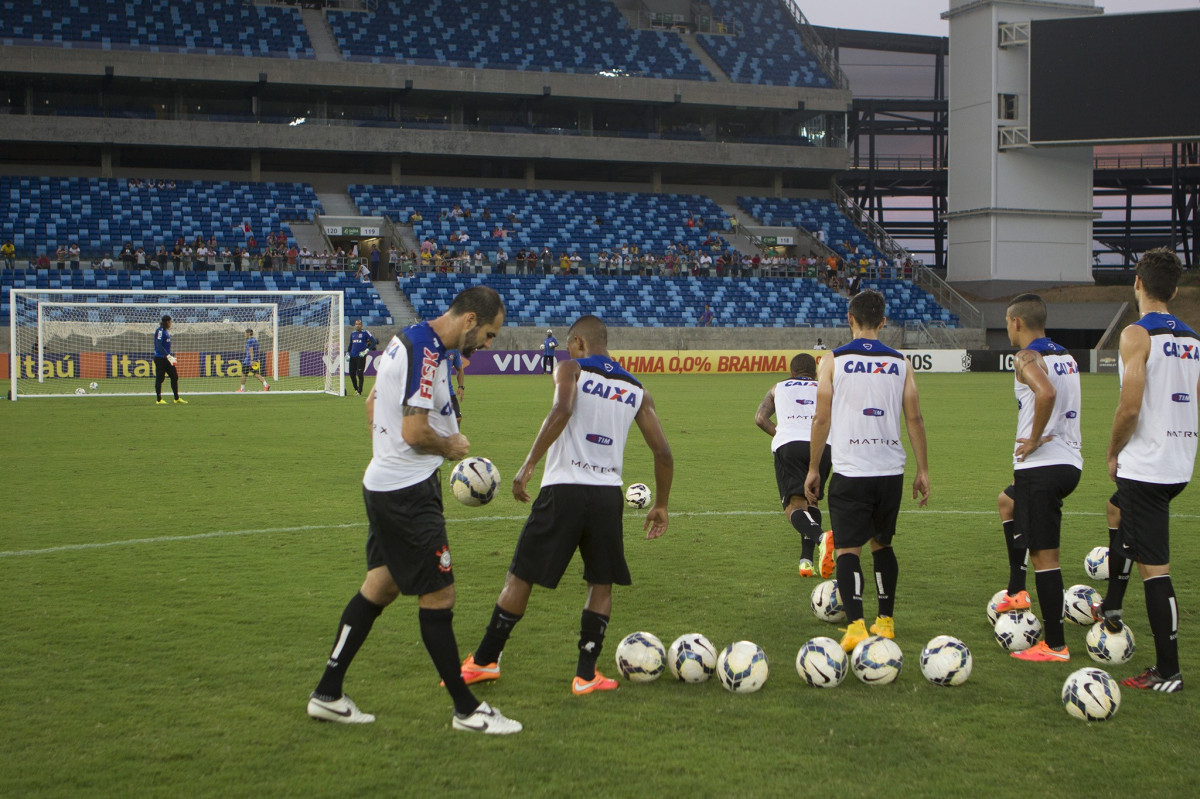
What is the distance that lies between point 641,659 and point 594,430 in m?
1.29

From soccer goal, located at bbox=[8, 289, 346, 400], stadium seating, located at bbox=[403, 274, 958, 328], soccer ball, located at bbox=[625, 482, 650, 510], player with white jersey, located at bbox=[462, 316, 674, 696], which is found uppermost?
stadium seating, located at bbox=[403, 274, 958, 328]

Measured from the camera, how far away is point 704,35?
205ft

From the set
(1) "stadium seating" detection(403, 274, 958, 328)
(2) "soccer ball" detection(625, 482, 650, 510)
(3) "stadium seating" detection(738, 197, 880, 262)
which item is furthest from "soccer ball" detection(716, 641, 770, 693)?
(3) "stadium seating" detection(738, 197, 880, 262)

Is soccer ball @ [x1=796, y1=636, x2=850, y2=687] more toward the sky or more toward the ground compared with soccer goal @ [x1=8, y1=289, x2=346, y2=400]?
more toward the ground

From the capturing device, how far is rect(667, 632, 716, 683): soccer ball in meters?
5.92

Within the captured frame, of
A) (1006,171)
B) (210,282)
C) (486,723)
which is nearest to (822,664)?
(486,723)

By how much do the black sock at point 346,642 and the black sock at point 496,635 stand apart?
0.74 meters

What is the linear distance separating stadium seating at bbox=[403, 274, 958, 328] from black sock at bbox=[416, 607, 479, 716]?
39.1m

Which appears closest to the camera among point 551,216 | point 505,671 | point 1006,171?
point 505,671

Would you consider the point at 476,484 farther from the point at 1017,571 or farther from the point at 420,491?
the point at 1017,571

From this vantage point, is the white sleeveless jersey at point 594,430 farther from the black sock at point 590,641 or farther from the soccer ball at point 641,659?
the soccer ball at point 641,659

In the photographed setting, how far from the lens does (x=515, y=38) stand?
57.5 metres

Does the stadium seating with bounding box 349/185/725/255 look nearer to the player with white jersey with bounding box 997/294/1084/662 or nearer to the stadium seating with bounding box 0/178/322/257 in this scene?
the stadium seating with bounding box 0/178/322/257

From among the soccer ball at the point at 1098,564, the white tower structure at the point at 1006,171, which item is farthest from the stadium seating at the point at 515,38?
the soccer ball at the point at 1098,564
